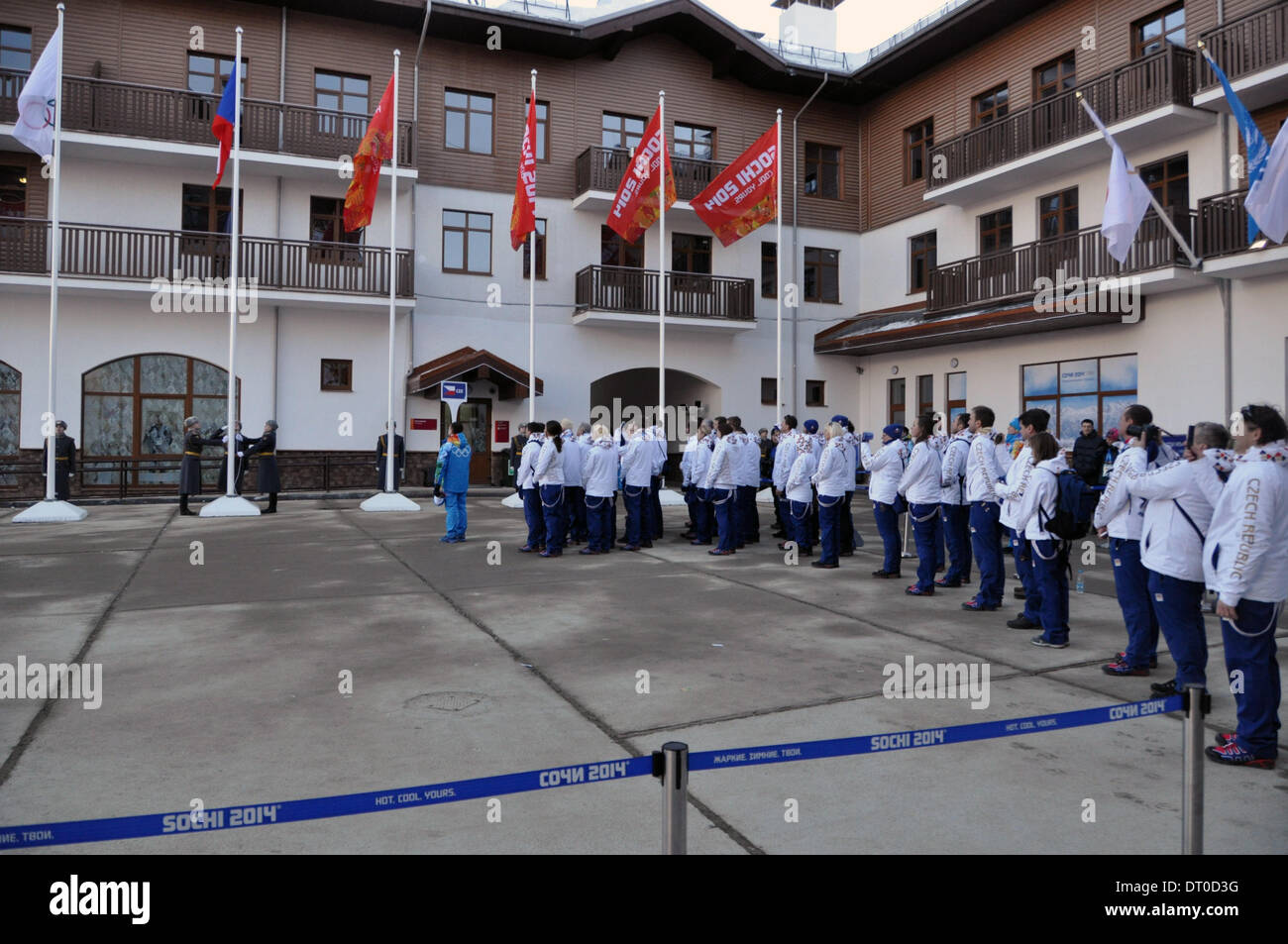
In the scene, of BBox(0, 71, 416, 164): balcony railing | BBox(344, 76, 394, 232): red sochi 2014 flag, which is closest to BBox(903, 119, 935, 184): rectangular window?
BBox(0, 71, 416, 164): balcony railing

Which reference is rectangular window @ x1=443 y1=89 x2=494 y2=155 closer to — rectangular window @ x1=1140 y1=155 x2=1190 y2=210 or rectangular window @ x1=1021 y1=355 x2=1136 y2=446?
rectangular window @ x1=1021 y1=355 x2=1136 y2=446

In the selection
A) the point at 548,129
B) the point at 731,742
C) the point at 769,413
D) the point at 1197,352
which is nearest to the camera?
the point at 731,742

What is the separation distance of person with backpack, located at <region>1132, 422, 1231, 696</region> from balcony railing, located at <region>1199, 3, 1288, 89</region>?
48.4 ft

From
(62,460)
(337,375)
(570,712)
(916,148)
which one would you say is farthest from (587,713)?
(916,148)

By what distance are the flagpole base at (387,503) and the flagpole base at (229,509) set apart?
2.13 metres

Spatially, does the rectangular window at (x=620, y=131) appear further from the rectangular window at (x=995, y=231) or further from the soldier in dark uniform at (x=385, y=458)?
the soldier in dark uniform at (x=385, y=458)

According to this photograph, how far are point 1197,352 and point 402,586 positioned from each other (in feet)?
53.8

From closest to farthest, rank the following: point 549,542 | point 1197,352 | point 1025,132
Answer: point 549,542 → point 1197,352 → point 1025,132

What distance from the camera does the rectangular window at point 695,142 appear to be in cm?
2691

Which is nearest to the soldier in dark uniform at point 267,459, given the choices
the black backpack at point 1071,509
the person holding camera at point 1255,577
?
the black backpack at point 1071,509

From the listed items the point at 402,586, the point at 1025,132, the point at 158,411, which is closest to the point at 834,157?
the point at 1025,132

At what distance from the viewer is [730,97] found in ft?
90.5

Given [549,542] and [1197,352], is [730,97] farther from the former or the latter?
[549,542]

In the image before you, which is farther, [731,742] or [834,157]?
[834,157]
